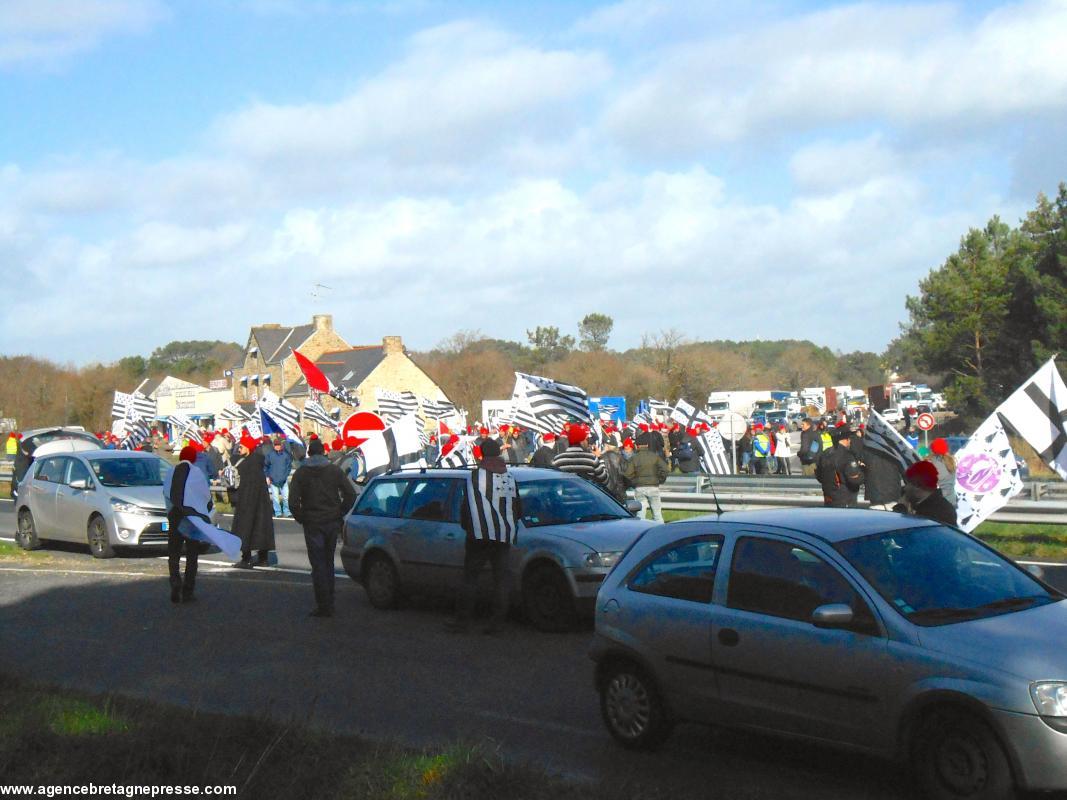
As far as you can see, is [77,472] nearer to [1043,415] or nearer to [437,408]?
[437,408]

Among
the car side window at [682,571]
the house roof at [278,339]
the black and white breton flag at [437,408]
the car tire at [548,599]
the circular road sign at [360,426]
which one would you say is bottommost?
the car tire at [548,599]

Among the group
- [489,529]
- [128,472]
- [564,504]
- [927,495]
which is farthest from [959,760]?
[128,472]

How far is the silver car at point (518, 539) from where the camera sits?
10953 millimetres

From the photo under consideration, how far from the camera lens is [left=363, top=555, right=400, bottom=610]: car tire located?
12.6m

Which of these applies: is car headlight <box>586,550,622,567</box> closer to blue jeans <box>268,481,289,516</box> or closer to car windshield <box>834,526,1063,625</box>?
car windshield <box>834,526,1063,625</box>

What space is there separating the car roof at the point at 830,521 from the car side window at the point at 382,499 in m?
6.19

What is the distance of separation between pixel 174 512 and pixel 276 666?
4.15 meters

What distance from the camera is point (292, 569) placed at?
1617 cm

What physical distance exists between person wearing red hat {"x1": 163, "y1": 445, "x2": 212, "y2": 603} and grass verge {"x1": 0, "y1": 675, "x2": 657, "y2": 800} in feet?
21.0

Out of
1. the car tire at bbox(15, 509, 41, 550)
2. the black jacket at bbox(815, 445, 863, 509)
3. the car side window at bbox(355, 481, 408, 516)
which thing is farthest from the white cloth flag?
the car tire at bbox(15, 509, 41, 550)

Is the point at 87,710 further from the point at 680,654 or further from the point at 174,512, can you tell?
the point at 174,512

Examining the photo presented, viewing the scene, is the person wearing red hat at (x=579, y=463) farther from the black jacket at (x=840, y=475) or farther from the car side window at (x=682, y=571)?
the car side window at (x=682, y=571)

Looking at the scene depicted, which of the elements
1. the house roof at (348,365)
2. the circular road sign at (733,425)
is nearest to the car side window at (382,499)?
the circular road sign at (733,425)

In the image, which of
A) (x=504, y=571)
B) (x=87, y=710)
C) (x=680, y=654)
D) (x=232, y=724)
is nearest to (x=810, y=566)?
(x=680, y=654)
